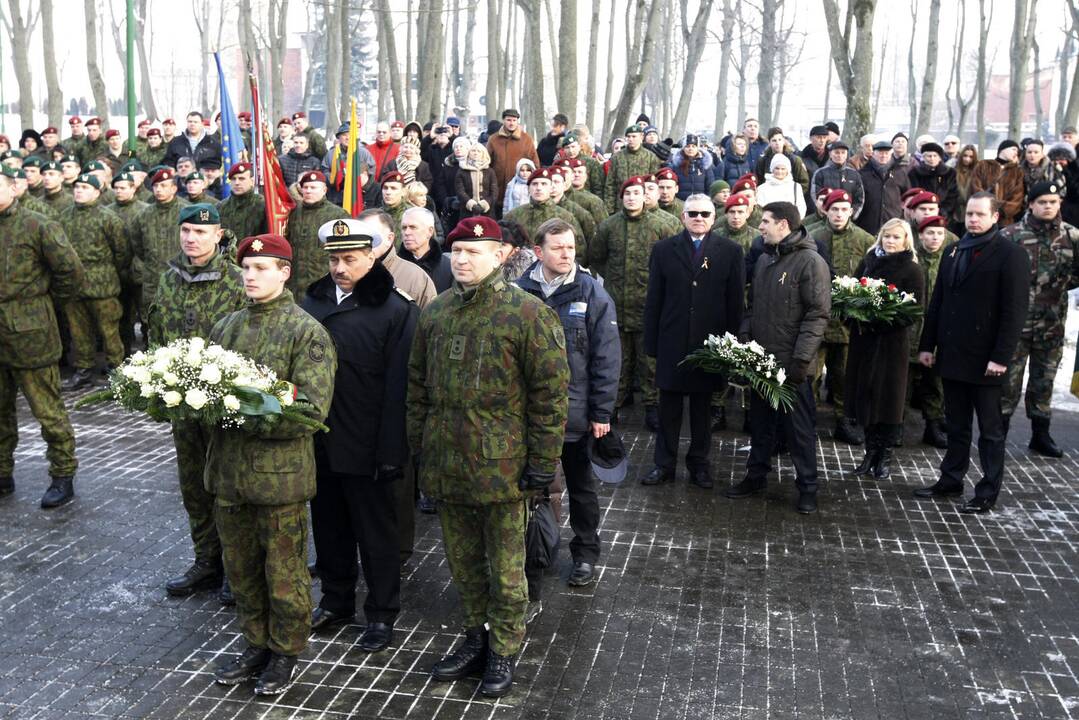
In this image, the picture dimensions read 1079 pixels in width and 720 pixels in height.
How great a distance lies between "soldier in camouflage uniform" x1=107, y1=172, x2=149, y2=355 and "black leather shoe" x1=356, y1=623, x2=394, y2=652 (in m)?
7.63

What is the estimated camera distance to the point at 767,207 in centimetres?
866

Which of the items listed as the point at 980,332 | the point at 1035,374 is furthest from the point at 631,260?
the point at 1035,374

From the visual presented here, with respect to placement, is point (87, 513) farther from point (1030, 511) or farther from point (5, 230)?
point (1030, 511)

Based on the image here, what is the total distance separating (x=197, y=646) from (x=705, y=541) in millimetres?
3458

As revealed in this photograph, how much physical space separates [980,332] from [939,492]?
131 centimetres

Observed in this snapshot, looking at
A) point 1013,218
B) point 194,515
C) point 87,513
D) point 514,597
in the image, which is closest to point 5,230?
point 87,513

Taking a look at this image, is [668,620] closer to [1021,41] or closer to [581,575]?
[581,575]

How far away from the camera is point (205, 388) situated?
512 cm

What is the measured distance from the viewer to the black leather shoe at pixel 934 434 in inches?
414

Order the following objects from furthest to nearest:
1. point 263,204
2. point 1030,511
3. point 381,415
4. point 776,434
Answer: point 263,204
point 776,434
point 1030,511
point 381,415

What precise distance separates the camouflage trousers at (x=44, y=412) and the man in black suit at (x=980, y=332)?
21.6 ft

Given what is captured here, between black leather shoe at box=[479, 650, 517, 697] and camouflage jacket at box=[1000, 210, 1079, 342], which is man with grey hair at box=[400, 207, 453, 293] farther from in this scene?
camouflage jacket at box=[1000, 210, 1079, 342]

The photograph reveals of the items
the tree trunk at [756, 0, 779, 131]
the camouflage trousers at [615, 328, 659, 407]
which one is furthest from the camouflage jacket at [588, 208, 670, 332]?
the tree trunk at [756, 0, 779, 131]

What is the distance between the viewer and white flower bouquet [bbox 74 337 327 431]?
511 centimetres
